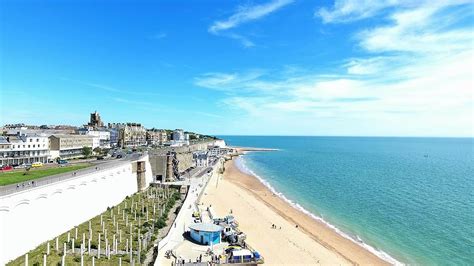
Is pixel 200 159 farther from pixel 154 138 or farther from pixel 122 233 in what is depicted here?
pixel 122 233

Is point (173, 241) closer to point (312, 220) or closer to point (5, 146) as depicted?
point (312, 220)

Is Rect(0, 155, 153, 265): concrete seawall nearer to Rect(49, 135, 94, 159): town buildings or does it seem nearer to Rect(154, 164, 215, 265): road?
Rect(154, 164, 215, 265): road

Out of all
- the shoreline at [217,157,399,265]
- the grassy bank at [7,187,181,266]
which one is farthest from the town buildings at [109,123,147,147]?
the grassy bank at [7,187,181,266]

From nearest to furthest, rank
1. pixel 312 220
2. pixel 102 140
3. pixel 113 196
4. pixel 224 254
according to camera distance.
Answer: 1. pixel 224 254
2. pixel 113 196
3. pixel 312 220
4. pixel 102 140

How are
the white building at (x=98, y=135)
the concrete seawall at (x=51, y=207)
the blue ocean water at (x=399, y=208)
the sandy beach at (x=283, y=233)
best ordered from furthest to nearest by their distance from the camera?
the white building at (x=98, y=135) < the blue ocean water at (x=399, y=208) < the sandy beach at (x=283, y=233) < the concrete seawall at (x=51, y=207)

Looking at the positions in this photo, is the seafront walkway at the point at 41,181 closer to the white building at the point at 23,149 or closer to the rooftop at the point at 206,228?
the rooftop at the point at 206,228

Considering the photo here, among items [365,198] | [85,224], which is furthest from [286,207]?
[85,224]

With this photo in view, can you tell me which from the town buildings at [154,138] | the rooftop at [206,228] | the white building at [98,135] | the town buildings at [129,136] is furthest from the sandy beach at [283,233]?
the town buildings at [154,138]

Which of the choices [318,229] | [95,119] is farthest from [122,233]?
[95,119]
